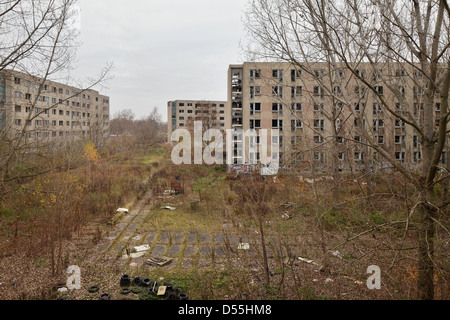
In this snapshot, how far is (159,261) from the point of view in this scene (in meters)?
6.78

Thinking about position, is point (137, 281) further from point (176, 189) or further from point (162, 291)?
point (176, 189)

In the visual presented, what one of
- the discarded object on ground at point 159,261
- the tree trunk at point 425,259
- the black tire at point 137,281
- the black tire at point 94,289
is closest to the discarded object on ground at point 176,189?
the discarded object on ground at point 159,261

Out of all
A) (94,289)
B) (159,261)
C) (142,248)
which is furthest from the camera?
(142,248)

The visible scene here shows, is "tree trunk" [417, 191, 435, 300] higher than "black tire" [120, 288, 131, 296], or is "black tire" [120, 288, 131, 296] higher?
"tree trunk" [417, 191, 435, 300]

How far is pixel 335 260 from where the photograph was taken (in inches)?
268

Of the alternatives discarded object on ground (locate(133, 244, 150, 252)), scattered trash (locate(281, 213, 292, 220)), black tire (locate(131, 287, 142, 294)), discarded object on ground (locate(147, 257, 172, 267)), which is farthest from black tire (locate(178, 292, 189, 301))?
scattered trash (locate(281, 213, 292, 220))

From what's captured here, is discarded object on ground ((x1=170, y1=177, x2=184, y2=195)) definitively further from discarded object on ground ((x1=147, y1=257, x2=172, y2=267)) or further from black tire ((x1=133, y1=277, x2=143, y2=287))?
black tire ((x1=133, y1=277, x2=143, y2=287))

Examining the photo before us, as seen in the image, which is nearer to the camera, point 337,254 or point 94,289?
point 94,289

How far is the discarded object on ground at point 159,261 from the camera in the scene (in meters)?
6.64

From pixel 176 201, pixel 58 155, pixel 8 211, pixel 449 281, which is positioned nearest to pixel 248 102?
pixel 176 201

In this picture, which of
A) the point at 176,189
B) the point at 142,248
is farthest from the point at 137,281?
the point at 176,189

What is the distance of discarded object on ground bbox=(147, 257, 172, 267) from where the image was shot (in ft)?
21.8
